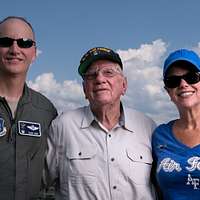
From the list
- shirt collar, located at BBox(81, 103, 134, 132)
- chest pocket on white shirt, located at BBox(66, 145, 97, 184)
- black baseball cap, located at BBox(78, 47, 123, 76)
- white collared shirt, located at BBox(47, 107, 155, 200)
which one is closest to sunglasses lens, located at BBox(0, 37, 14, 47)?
black baseball cap, located at BBox(78, 47, 123, 76)

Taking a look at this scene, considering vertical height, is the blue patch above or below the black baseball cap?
below

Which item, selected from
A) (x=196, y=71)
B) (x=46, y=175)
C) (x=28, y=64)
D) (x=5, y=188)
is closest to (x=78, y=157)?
(x=46, y=175)

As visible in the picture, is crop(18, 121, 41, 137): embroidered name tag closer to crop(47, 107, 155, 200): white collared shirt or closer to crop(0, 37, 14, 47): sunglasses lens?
crop(47, 107, 155, 200): white collared shirt

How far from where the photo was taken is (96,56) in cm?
516

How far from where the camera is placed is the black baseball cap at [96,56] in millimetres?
5164

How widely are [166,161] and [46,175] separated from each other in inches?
63.0

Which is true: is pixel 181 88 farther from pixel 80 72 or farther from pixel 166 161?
pixel 80 72

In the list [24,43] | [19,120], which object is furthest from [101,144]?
[24,43]

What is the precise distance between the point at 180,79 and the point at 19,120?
6.67 ft

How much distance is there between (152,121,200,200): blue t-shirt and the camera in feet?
14.5

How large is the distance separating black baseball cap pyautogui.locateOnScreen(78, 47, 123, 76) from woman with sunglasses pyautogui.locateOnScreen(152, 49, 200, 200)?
0.69 meters

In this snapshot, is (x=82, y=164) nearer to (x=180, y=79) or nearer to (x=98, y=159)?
(x=98, y=159)

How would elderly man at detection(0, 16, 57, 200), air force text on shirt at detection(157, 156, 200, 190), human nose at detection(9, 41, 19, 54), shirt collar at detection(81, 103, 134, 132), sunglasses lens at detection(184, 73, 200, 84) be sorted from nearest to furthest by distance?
1. air force text on shirt at detection(157, 156, 200, 190)
2. elderly man at detection(0, 16, 57, 200)
3. sunglasses lens at detection(184, 73, 200, 84)
4. human nose at detection(9, 41, 19, 54)
5. shirt collar at detection(81, 103, 134, 132)

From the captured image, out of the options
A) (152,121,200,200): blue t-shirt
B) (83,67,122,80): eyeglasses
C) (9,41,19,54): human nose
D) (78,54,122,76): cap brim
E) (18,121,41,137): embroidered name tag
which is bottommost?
(152,121,200,200): blue t-shirt
